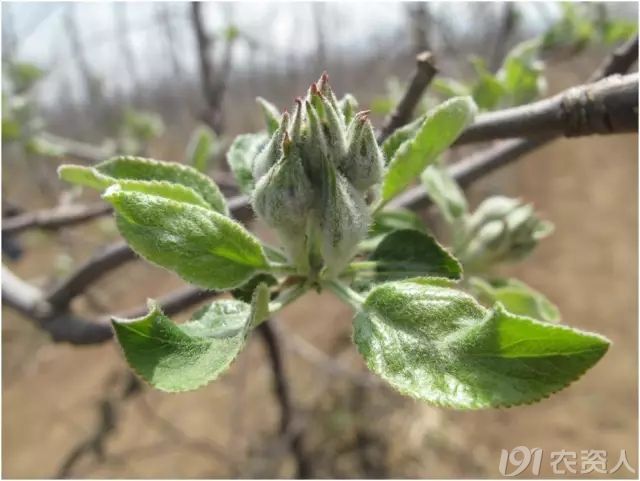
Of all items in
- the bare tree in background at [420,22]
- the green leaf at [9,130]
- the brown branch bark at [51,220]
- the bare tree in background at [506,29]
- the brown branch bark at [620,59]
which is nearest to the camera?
the brown branch bark at [620,59]

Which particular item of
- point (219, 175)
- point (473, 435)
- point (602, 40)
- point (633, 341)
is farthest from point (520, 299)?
point (633, 341)

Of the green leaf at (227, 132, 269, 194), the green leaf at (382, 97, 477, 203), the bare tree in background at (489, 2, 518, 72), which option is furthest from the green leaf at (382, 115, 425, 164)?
the bare tree in background at (489, 2, 518, 72)

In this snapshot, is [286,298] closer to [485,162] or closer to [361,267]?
[361,267]

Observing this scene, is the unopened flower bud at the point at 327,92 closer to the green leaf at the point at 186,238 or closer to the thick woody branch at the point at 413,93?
the green leaf at the point at 186,238

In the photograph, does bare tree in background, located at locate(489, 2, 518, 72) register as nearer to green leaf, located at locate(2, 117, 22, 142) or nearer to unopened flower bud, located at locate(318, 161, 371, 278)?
green leaf, located at locate(2, 117, 22, 142)

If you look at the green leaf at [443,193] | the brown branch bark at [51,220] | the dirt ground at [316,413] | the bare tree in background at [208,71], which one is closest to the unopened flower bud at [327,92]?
the green leaf at [443,193]

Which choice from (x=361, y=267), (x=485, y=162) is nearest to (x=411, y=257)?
(x=361, y=267)
